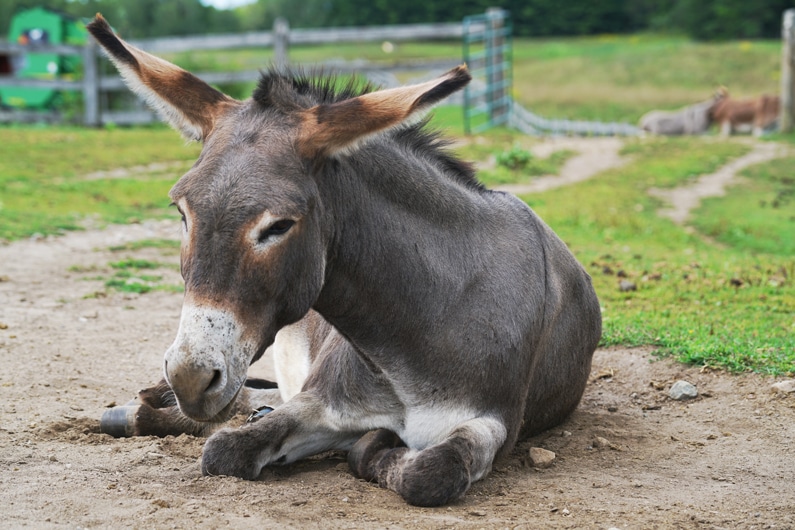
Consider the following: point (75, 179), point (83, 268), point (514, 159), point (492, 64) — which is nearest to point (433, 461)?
point (83, 268)

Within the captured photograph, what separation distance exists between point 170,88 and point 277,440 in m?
1.70

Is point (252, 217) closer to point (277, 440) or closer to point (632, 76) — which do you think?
point (277, 440)

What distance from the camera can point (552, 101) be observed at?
115 ft

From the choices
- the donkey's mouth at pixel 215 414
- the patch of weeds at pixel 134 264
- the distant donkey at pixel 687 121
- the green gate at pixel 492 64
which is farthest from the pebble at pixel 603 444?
the distant donkey at pixel 687 121

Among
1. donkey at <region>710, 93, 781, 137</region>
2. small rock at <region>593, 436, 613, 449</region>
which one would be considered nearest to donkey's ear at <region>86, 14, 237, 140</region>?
small rock at <region>593, 436, 613, 449</region>

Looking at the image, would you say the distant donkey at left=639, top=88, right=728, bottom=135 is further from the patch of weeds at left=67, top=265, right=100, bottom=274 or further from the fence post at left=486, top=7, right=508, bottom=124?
the patch of weeds at left=67, top=265, right=100, bottom=274

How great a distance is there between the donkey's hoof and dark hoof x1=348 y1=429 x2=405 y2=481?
131 centimetres

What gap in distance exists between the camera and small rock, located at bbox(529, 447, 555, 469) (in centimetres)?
467

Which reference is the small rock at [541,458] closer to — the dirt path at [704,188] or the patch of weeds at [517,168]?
the dirt path at [704,188]

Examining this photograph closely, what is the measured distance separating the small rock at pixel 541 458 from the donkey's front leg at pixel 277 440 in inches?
35.4

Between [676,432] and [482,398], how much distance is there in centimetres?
152

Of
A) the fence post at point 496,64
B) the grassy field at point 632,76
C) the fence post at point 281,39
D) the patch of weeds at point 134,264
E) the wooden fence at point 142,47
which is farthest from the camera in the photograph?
the grassy field at point 632,76

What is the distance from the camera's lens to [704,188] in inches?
622

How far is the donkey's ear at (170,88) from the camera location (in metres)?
4.06
